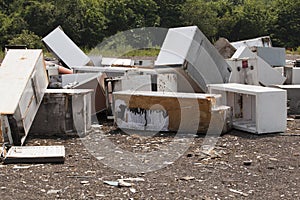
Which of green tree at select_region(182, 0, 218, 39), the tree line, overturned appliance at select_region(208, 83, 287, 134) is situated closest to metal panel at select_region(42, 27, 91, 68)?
overturned appliance at select_region(208, 83, 287, 134)

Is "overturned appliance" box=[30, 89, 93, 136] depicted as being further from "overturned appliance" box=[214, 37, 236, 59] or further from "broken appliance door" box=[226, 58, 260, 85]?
"overturned appliance" box=[214, 37, 236, 59]

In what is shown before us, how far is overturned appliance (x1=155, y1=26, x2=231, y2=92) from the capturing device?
630 cm

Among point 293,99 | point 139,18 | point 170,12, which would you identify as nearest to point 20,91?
point 293,99

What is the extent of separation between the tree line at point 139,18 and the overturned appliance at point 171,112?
672 inches

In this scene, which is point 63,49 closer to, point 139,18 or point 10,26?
point 10,26

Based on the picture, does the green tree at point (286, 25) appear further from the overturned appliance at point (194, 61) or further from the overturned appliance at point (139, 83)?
the overturned appliance at point (139, 83)

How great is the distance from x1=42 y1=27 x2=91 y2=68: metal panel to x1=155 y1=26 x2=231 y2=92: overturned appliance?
5.94 ft

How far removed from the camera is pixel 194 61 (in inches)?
248

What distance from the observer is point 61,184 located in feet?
11.5

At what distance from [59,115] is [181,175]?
193cm

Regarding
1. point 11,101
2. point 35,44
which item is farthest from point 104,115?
point 35,44

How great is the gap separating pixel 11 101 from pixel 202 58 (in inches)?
109

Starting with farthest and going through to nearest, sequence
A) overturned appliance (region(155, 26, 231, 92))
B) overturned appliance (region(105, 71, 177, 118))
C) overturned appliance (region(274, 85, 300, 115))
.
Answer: overturned appliance (region(274, 85, 300, 115)) → overturned appliance (region(155, 26, 231, 92)) → overturned appliance (region(105, 71, 177, 118))

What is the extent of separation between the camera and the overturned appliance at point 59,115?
17.1ft
